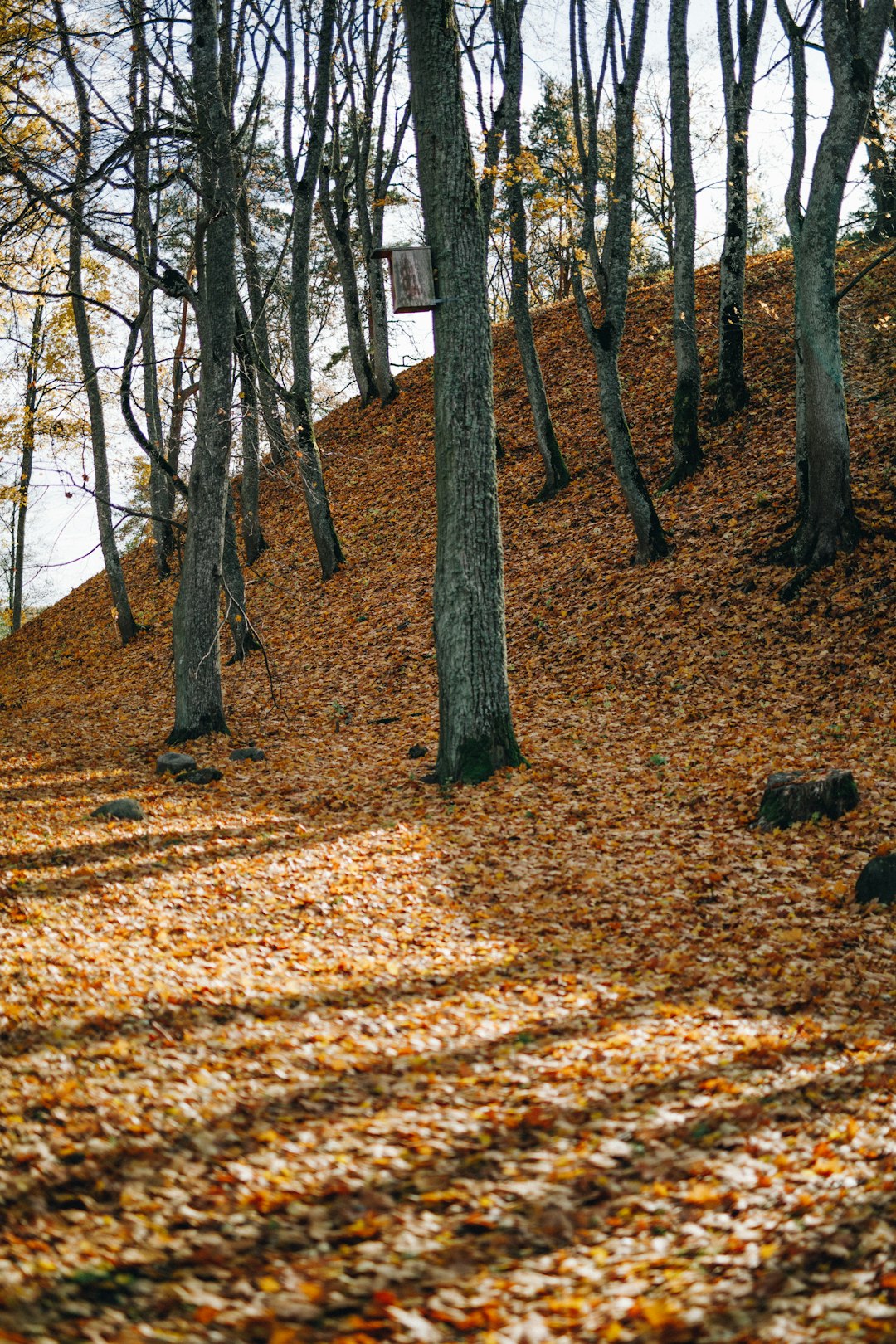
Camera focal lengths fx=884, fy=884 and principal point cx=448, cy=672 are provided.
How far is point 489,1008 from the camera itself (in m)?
4.42

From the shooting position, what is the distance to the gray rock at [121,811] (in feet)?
23.9

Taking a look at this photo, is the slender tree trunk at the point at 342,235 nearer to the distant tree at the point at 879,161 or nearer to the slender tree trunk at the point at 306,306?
the slender tree trunk at the point at 306,306

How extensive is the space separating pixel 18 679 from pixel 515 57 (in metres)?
15.6

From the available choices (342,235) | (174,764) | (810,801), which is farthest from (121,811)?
(342,235)

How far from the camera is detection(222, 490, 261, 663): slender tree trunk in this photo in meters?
11.9

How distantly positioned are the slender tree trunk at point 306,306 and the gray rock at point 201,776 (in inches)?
246

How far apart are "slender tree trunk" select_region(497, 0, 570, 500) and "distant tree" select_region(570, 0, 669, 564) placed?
0.92 metres

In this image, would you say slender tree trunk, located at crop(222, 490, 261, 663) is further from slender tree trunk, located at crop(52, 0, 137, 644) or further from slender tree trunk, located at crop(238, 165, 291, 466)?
slender tree trunk, located at crop(52, 0, 137, 644)

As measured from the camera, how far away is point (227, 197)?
9.23 metres

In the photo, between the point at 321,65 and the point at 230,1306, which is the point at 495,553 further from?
the point at 321,65

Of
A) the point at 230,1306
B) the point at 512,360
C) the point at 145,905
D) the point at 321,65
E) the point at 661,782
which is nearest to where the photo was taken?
the point at 230,1306

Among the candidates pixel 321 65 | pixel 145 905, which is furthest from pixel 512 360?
pixel 145 905

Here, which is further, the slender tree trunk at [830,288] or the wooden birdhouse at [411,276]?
the slender tree trunk at [830,288]

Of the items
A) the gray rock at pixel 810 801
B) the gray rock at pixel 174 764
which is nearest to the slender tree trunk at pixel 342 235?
the gray rock at pixel 174 764
